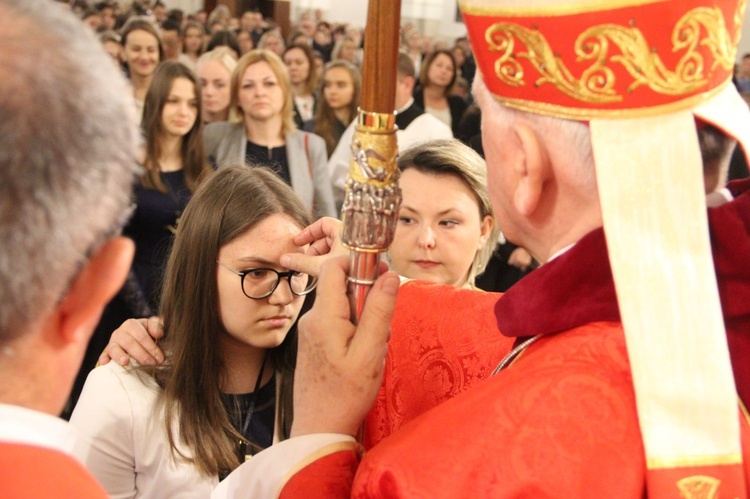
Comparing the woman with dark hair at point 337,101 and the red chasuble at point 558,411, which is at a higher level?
the woman with dark hair at point 337,101

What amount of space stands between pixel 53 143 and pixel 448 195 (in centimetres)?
225

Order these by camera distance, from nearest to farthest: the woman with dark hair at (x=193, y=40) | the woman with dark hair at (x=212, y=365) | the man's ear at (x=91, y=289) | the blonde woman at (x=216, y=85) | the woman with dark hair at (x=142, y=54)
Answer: the man's ear at (x=91, y=289)
the woman with dark hair at (x=212, y=365)
the woman with dark hair at (x=142, y=54)
the blonde woman at (x=216, y=85)
the woman with dark hair at (x=193, y=40)

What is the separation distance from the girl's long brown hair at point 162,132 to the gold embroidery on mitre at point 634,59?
10.4 feet

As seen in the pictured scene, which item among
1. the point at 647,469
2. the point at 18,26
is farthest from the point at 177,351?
the point at 18,26

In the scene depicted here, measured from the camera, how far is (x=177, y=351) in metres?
2.23

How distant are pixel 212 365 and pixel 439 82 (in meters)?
5.23

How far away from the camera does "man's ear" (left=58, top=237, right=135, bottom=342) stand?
0.92 meters

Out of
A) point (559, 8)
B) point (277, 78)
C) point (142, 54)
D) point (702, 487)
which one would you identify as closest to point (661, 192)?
point (559, 8)

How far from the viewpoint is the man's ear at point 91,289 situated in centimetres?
92

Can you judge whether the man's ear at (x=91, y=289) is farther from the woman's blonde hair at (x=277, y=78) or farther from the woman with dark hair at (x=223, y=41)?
the woman with dark hair at (x=223, y=41)

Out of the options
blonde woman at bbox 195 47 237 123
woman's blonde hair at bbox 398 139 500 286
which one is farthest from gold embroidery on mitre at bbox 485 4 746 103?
blonde woman at bbox 195 47 237 123

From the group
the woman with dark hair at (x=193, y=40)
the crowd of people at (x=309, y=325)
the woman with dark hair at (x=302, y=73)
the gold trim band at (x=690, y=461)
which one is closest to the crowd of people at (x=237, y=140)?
the crowd of people at (x=309, y=325)

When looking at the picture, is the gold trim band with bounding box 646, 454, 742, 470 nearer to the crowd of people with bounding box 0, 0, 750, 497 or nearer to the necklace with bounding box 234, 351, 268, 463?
the crowd of people with bounding box 0, 0, 750, 497

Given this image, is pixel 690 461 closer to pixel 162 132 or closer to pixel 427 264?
pixel 427 264
